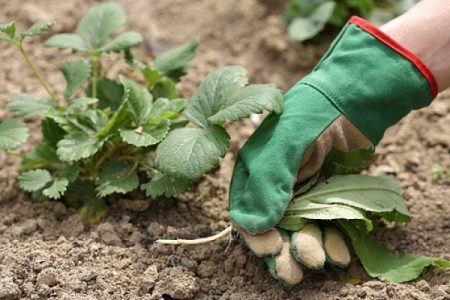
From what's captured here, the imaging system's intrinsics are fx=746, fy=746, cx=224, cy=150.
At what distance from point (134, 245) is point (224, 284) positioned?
25 centimetres

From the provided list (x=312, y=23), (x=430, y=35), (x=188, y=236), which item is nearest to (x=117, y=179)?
(x=188, y=236)

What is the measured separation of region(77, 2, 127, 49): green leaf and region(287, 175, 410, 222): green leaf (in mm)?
785

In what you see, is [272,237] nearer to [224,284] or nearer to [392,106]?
[224,284]

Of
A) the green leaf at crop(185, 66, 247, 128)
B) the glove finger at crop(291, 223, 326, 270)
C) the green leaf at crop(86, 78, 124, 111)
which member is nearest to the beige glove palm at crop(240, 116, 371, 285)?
the glove finger at crop(291, 223, 326, 270)

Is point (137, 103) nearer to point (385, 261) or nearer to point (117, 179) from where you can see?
point (117, 179)

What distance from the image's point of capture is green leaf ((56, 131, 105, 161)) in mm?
1834

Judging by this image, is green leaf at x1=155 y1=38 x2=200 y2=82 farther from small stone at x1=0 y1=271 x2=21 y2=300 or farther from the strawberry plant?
small stone at x1=0 y1=271 x2=21 y2=300

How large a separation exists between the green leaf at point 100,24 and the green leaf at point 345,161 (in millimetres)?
752

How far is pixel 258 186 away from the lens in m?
1.68

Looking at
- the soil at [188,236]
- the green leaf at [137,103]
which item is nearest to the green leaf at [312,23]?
the soil at [188,236]

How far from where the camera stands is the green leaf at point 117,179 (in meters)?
1.88

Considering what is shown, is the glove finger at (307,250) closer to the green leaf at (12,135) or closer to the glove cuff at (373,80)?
the glove cuff at (373,80)

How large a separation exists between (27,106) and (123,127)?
0.86ft

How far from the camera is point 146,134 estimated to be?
73.3 inches
